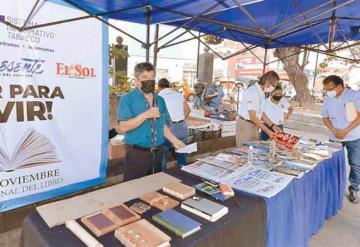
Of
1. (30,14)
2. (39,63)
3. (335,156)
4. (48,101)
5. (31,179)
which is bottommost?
(31,179)

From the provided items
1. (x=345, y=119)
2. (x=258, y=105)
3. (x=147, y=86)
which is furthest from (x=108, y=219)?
(x=345, y=119)

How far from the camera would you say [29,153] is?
2105mm

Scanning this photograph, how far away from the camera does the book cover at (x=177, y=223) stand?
44.3 inches

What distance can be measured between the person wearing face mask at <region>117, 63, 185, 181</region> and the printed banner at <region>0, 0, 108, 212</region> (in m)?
0.59

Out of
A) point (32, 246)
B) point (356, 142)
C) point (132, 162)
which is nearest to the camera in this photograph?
point (32, 246)

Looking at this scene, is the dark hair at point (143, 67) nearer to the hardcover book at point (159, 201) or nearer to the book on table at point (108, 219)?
the hardcover book at point (159, 201)

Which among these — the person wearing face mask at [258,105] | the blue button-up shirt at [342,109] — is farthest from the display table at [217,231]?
the blue button-up shirt at [342,109]

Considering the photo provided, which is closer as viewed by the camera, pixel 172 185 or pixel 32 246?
pixel 32 246

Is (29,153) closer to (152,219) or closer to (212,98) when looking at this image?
(152,219)

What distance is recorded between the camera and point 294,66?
10.6m

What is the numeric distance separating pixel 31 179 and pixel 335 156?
268 cm

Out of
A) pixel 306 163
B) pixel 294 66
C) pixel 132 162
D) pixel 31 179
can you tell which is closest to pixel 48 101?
pixel 31 179

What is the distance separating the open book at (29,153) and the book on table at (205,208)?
1379mm

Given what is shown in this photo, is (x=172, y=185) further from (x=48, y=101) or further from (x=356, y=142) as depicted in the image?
(x=356, y=142)
